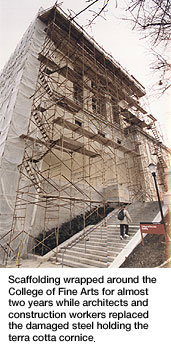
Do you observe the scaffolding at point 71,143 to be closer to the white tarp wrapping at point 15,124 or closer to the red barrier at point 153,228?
the white tarp wrapping at point 15,124

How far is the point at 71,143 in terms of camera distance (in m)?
9.20

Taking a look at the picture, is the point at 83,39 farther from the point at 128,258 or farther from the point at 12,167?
the point at 128,258

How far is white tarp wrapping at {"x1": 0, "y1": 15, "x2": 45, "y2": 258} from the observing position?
7.64 meters

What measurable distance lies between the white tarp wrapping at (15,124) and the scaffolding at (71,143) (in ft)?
1.12

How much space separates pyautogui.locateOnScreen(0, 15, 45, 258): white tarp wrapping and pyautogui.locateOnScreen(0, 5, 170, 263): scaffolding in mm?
342

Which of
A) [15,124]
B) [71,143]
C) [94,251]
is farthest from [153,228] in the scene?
[15,124]

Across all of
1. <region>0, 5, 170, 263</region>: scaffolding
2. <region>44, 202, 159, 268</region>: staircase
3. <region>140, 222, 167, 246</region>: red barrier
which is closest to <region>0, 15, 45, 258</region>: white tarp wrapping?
<region>0, 5, 170, 263</region>: scaffolding

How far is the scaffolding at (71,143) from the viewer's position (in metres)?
8.37

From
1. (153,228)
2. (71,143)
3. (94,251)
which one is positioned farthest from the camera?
(71,143)

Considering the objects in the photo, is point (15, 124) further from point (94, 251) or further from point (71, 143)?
point (94, 251)

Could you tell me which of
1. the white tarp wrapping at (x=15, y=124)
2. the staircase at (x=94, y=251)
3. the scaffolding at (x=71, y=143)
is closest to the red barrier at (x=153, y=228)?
the staircase at (x=94, y=251)

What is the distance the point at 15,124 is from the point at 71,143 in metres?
3.11

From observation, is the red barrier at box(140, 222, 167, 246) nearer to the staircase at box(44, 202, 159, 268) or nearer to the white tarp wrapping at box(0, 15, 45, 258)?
the staircase at box(44, 202, 159, 268)
